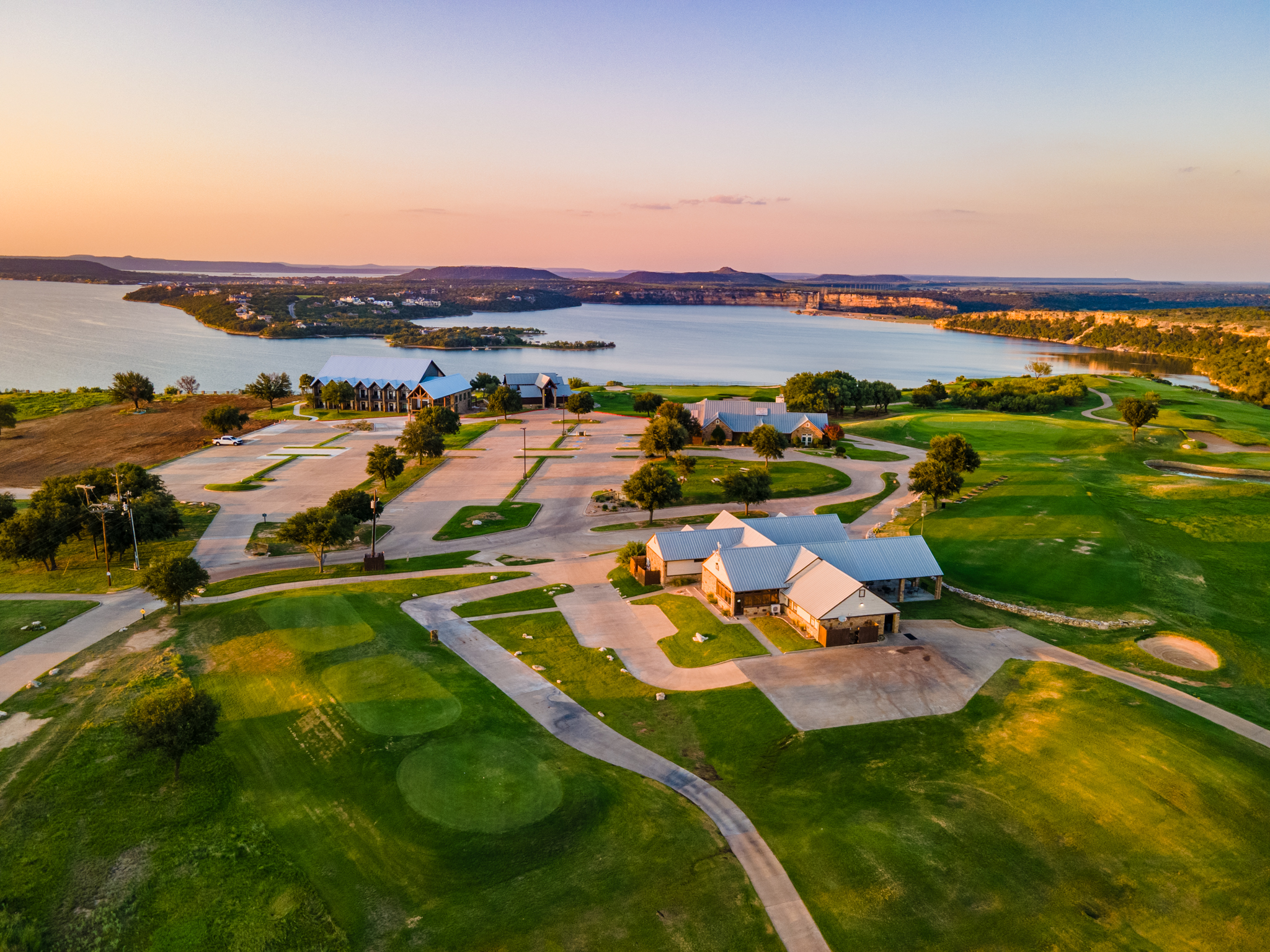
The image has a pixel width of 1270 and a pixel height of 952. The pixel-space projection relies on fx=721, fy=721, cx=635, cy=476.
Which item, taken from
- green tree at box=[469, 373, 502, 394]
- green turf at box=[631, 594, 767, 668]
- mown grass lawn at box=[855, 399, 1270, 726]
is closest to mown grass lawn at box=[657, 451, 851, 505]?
mown grass lawn at box=[855, 399, 1270, 726]

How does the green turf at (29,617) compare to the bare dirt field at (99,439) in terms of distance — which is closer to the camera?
the green turf at (29,617)

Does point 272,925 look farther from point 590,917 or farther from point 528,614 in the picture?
point 528,614

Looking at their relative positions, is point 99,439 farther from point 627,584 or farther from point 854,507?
point 854,507

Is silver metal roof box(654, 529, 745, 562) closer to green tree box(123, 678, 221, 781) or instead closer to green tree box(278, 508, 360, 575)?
green tree box(278, 508, 360, 575)

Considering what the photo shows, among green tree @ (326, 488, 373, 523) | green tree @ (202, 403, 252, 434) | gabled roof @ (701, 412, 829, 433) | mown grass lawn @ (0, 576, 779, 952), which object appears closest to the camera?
mown grass lawn @ (0, 576, 779, 952)

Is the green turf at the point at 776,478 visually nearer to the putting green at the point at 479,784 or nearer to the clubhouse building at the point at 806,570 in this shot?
the clubhouse building at the point at 806,570

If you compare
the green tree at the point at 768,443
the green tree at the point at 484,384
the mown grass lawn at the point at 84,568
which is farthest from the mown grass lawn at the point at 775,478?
the green tree at the point at 484,384
